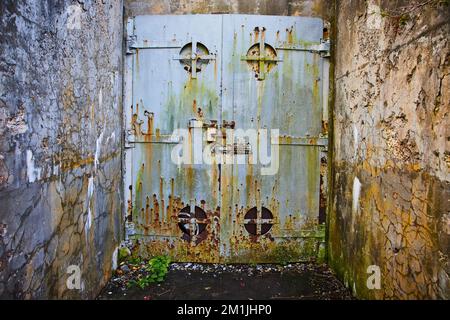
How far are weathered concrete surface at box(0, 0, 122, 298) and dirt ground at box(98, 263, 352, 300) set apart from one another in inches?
9.0

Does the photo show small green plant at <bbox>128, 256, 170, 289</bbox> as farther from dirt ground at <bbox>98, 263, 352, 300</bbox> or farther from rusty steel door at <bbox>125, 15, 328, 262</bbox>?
rusty steel door at <bbox>125, 15, 328, 262</bbox>

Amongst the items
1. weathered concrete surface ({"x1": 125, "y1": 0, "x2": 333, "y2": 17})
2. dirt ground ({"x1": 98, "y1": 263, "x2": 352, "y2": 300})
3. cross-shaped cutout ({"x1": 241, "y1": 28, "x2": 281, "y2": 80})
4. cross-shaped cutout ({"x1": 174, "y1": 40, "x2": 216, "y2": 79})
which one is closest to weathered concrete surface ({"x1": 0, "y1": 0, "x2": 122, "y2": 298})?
dirt ground ({"x1": 98, "y1": 263, "x2": 352, "y2": 300})

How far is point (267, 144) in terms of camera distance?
3393 mm

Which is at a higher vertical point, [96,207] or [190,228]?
[96,207]

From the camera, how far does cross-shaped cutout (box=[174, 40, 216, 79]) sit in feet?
10.9

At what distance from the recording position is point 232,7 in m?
3.38

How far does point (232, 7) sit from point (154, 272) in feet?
8.40

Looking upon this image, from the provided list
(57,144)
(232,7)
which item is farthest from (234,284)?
(232,7)

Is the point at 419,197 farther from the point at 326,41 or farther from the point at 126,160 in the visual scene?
the point at 126,160

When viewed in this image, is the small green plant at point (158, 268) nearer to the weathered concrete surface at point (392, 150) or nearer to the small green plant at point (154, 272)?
the small green plant at point (154, 272)

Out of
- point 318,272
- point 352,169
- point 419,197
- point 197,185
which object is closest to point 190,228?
point 197,185

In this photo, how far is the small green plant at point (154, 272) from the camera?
307 centimetres

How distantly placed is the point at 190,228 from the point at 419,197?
6.87ft

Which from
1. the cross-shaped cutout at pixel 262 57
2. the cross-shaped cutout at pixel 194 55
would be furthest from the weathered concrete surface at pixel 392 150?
the cross-shaped cutout at pixel 194 55
